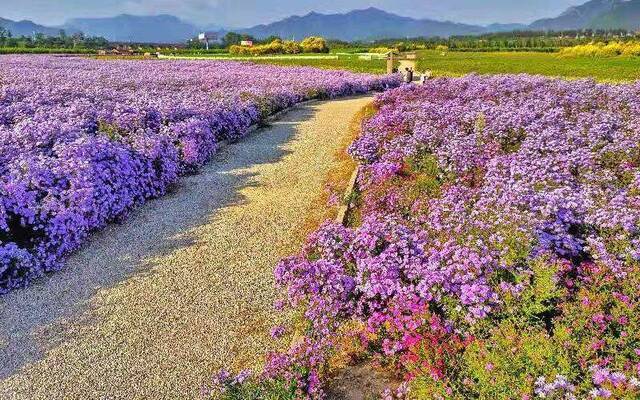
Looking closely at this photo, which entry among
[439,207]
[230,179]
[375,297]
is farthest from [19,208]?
[439,207]

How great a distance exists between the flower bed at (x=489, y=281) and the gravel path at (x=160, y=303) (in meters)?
1.29

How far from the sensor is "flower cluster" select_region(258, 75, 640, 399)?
4941 millimetres

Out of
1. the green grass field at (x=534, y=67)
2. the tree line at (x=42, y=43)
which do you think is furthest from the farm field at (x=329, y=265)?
the tree line at (x=42, y=43)

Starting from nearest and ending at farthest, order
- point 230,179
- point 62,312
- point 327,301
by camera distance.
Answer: point 327,301 < point 62,312 < point 230,179

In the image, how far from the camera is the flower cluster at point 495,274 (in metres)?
4.94

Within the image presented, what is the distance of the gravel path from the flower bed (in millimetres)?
1295

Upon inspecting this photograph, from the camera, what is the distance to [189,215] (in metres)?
12.1

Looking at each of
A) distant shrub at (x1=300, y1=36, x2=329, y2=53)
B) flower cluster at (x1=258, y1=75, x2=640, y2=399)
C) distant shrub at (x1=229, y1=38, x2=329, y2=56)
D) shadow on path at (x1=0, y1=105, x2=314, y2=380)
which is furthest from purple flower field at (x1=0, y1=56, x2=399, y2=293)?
distant shrub at (x1=300, y1=36, x2=329, y2=53)

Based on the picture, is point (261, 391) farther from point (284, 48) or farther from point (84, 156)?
point (284, 48)

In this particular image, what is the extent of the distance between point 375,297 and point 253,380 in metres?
2.26

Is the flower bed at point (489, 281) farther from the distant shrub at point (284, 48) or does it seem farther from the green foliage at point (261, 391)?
the distant shrub at point (284, 48)

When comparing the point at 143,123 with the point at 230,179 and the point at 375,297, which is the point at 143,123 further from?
the point at 375,297

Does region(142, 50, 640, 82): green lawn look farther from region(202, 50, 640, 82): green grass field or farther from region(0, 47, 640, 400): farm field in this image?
region(0, 47, 640, 400): farm field

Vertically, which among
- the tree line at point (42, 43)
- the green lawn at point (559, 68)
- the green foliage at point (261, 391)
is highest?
the tree line at point (42, 43)
